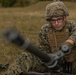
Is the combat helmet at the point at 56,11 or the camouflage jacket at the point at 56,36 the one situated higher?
the combat helmet at the point at 56,11

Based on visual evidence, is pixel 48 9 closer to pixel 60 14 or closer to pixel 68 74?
pixel 60 14

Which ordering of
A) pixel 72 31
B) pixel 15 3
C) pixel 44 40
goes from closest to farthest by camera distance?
pixel 72 31 < pixel 44 40 < pixel 15 3

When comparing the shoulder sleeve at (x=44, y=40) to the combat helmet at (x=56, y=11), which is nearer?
the combat helmet at (x=56, y=11)

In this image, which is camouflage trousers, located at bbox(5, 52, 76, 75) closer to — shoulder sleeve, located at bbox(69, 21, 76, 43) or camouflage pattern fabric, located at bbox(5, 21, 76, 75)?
camouflage pattern fabric, located at bbox(5, 21, 76, 75)

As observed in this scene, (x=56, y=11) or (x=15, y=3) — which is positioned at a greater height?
(x=56, y=11)

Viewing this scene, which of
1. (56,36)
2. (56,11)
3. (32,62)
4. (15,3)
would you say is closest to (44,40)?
(56,36)

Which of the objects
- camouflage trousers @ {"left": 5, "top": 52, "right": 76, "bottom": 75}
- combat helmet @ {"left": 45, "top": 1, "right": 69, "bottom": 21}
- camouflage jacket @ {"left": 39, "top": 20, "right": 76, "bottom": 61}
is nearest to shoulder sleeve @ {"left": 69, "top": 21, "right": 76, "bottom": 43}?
camouflage jacket @ {"left": 39, "top": 20, "right": 76, "bottom": 61}

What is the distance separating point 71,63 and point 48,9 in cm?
76

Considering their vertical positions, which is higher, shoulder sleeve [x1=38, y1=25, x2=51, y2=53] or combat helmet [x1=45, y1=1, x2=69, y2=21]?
combat helmet [x1=45, y1=1, x2=69, y2=21]

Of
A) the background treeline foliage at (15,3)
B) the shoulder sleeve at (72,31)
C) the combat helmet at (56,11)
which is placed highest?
the combat helmet at (56,11)

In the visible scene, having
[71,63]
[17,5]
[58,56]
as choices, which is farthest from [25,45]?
[17,5]

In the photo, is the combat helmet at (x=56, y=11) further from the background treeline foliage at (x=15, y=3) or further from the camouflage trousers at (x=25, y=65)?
the background treeline foliage at (x=15, y=3)

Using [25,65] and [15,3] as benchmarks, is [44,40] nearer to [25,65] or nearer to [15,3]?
[25,65]

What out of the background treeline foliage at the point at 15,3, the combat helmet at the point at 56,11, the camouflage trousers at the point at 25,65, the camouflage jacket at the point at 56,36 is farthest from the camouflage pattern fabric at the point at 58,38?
the background treeline foliage at the point at 15,3
